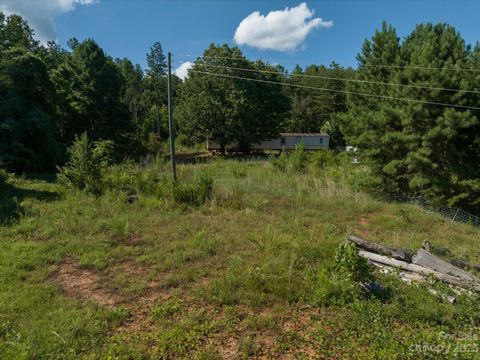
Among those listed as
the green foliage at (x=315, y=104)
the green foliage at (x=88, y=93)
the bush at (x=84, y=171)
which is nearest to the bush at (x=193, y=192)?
the bush at (x=84, y=171)

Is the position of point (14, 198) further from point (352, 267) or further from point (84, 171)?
point (352, 267)

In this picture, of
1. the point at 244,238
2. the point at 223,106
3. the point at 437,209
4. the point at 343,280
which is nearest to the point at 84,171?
the point at 244,238

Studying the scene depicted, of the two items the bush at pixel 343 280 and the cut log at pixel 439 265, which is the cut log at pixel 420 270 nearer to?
the cut log at pixel 439 265

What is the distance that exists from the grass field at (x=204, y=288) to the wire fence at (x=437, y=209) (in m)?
0.90

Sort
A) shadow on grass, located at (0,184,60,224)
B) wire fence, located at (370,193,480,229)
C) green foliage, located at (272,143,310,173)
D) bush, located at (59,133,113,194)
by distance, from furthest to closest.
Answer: green foliage, located at (272,143,310,173) < bush, located at (59,133,113,194) < wire fence, located at (370,193,480,229) < shadow on grass, located at (0,184,60,224)

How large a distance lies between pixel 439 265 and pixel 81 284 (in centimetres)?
497

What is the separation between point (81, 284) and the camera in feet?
12.3

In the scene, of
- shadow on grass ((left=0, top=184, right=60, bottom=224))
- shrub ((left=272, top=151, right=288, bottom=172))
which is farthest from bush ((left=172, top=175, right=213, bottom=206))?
shrub ((left=272, top=151, right=288, bottom=172))

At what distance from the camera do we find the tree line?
8.03 metres

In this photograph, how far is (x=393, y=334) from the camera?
2.87 m

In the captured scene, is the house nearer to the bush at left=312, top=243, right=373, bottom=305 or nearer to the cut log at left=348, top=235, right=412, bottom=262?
the cut log at left=348, top=235, right=412, bottom=262

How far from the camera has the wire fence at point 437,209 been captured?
7.73 metres

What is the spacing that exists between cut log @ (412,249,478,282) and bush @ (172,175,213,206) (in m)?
4.95

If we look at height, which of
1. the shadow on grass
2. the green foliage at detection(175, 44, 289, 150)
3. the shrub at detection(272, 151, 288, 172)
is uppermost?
the green foliage at detection(175, 44, 289, 150)
